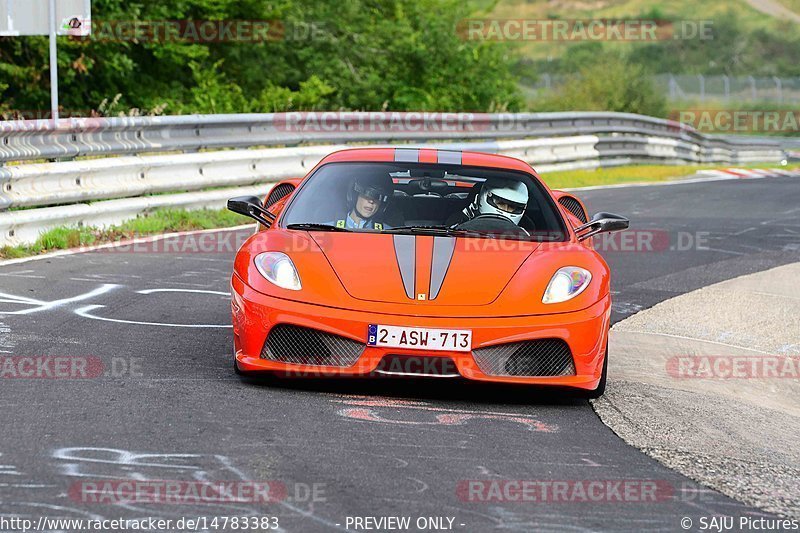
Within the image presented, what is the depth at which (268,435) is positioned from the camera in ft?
17.3

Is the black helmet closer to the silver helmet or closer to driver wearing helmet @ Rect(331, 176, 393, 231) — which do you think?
driver wearing helmet @ Rect(331, 176, 393, 231)

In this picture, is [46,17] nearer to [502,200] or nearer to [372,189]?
[372,189]

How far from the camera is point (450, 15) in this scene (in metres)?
33.3

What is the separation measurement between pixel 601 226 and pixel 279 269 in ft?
6.26

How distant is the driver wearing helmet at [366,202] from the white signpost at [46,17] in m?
6.66

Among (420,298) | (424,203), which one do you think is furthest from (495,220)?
(420,298)

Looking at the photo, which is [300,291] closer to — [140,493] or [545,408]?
[545,408]

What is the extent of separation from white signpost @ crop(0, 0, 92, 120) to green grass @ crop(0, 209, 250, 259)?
1.65 metres

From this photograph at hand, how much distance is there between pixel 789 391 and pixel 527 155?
44.5 feet

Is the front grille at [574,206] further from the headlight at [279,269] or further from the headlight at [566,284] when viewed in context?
the headlight at [279,269]

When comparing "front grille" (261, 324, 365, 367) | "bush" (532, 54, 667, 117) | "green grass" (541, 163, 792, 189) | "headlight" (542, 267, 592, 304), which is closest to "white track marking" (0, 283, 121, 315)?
"front grille" (261, 324, 365, 367)

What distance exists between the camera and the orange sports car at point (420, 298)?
609cm

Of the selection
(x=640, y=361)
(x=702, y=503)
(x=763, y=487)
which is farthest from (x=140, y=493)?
(x=640, y=361)

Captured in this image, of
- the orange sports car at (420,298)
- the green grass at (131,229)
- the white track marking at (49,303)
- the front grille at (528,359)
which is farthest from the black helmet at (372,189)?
the green grass at (131,229)
